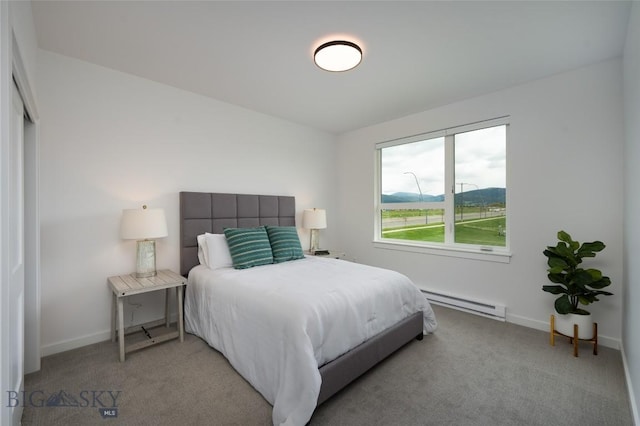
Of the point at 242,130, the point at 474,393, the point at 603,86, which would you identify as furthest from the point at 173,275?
the point at 603,86

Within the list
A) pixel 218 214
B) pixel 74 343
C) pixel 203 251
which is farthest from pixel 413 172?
pixel 74 343

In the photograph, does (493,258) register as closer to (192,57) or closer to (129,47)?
(192,57)

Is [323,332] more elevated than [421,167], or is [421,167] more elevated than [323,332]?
[421,167]

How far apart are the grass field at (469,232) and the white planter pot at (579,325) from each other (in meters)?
0.94

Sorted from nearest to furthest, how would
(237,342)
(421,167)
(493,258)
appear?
(237,342), (493,258), (421,167)

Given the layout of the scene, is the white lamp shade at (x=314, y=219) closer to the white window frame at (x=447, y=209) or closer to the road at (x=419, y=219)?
the white window frame at (x=447, y=209)

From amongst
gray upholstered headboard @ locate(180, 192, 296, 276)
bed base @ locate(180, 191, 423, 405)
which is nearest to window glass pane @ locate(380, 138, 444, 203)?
bed base @ locate(180, 191, 423, 405)

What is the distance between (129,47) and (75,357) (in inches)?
104

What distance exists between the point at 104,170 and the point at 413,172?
12.4ft

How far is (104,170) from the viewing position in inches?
102

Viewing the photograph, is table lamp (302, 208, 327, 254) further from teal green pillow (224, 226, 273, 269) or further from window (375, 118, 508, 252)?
teal green pillow (224, 226, 273, 269)

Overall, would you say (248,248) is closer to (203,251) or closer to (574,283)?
(203,251)

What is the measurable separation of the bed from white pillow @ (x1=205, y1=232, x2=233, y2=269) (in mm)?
77

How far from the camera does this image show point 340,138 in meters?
4.91
